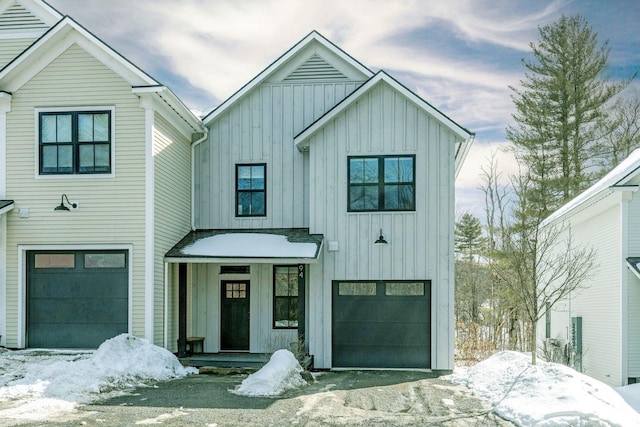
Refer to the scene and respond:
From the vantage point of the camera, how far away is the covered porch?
15266 mm

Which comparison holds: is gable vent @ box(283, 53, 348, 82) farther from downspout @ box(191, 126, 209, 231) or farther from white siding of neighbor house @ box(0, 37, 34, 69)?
white siding of neighbor house @ box(0, 37, 34, 69)

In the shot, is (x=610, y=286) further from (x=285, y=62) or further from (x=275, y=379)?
A: (x=285, y=62)

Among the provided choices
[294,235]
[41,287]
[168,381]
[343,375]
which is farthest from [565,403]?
[41,287]

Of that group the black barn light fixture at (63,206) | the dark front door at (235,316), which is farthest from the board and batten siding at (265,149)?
the black barn light fixture at (63,206)

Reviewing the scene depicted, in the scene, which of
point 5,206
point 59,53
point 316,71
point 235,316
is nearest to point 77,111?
point 59,53

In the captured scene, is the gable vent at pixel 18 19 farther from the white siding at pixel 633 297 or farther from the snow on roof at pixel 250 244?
the white siding at pixel 633 297

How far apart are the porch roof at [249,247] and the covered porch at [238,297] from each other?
25mm

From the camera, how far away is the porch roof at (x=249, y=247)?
14.4 metres

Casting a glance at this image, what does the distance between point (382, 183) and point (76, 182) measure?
277 inches

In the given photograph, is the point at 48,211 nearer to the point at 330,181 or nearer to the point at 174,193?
the point at 174,193

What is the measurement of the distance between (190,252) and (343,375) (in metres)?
4.51

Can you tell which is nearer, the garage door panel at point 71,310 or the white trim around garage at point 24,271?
the white trim around garage at point 24,271

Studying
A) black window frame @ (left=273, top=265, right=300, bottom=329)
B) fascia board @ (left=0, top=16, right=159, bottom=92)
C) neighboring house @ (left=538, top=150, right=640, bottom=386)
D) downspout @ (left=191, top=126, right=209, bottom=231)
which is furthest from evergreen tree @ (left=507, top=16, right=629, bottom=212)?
fascia board @ (left=0, top=16, right=159, bottom=92)

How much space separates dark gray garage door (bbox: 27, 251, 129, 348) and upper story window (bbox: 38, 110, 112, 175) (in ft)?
6.32
